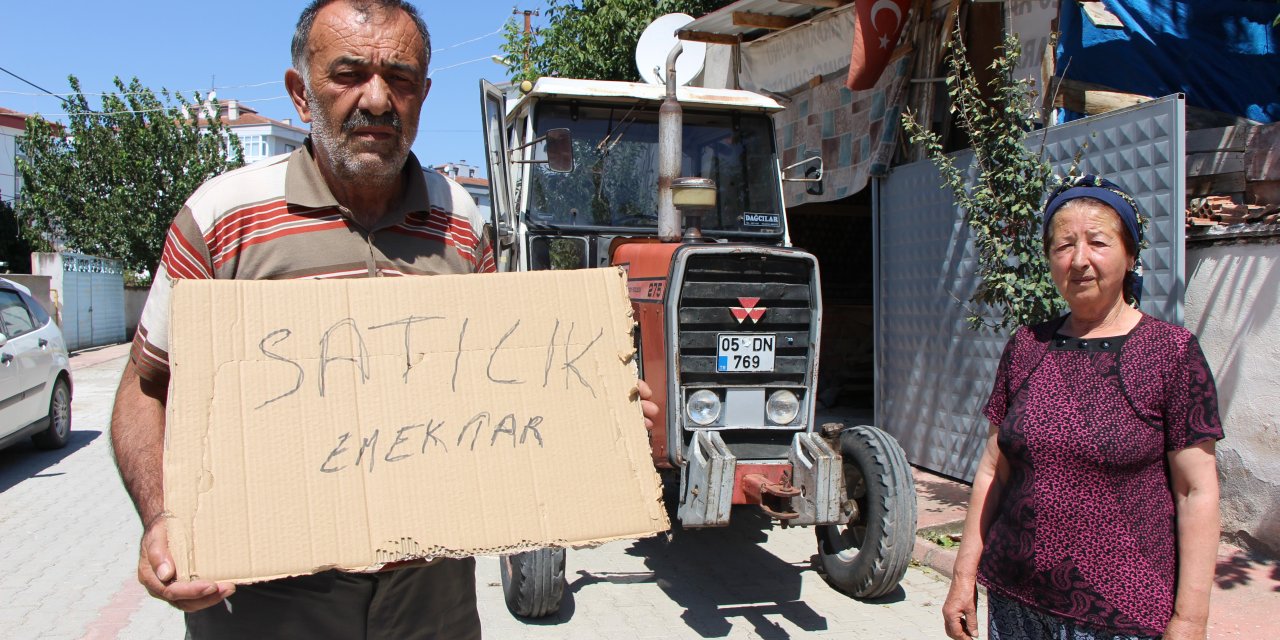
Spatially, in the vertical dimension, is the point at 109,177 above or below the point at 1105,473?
above

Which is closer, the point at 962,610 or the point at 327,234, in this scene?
the point at 327,234

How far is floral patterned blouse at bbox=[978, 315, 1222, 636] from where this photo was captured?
6.86 feet

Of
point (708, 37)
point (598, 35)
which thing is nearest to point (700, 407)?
point (708, 37)

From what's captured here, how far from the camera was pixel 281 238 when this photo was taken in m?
1.94

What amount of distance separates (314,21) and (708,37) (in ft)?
26.0

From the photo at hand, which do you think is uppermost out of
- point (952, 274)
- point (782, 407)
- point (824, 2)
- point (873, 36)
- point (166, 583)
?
point (824, 2)

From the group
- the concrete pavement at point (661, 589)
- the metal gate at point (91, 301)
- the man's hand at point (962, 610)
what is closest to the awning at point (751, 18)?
the concrete pavement at point (661, 589)

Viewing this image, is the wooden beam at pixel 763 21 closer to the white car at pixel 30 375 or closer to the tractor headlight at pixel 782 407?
the tractor headlight at pixel 782 407

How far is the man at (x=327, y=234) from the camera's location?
72.5 inches

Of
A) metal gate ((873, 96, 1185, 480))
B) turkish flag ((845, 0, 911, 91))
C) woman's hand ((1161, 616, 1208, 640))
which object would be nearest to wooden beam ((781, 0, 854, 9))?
turkish flag ((845, 0, 911, 91))

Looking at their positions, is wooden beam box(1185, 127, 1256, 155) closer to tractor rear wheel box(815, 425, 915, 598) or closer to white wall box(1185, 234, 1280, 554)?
white wall box(1185, 234, 1280, 554)

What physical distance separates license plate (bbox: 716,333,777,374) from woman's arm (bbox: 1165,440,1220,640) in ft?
8.30

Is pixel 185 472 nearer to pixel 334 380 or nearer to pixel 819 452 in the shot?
pixel 334 380

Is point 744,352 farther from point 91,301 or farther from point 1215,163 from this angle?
point 91,301
